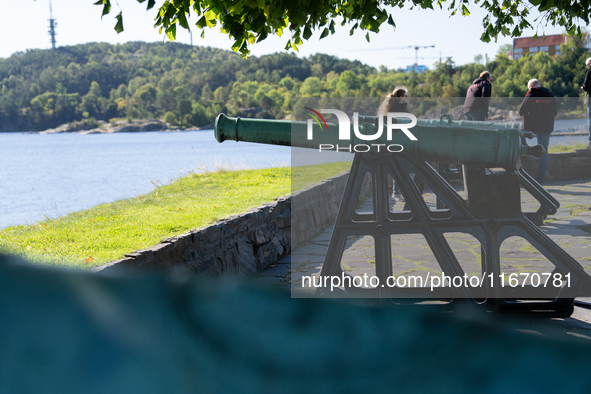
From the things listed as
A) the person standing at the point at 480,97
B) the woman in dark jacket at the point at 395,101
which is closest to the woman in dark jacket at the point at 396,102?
the woman in dark jacket at the point at 395,101

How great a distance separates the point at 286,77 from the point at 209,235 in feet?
248

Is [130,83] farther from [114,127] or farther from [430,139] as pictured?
[430,139]

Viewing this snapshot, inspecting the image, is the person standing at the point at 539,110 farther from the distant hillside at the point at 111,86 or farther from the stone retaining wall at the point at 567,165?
the distant hillside at the point at 111,86

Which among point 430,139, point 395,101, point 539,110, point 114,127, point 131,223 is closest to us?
point 430,139

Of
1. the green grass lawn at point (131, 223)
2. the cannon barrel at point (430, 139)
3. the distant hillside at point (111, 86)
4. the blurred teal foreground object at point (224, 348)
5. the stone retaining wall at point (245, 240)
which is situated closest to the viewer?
the blurred teal foreground object at point (224, 348)

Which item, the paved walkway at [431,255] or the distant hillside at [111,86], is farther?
the distant hillside at [111,86]

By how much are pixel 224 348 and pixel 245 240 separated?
9.75ft

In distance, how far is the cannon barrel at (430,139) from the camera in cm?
360

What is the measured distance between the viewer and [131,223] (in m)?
6.09

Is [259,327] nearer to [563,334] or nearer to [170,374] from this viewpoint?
[170,374]

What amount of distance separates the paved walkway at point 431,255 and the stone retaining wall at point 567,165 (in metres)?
3.35

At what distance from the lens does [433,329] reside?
8.09 feet

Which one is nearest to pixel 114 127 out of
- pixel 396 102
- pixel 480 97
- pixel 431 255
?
pixel 480 97

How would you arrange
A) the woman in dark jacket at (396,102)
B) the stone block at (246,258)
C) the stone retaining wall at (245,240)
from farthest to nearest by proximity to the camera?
the woman in dark jacket at (396,102)
the stone block at (246,258)
the stone retaining wall at (245,240)
